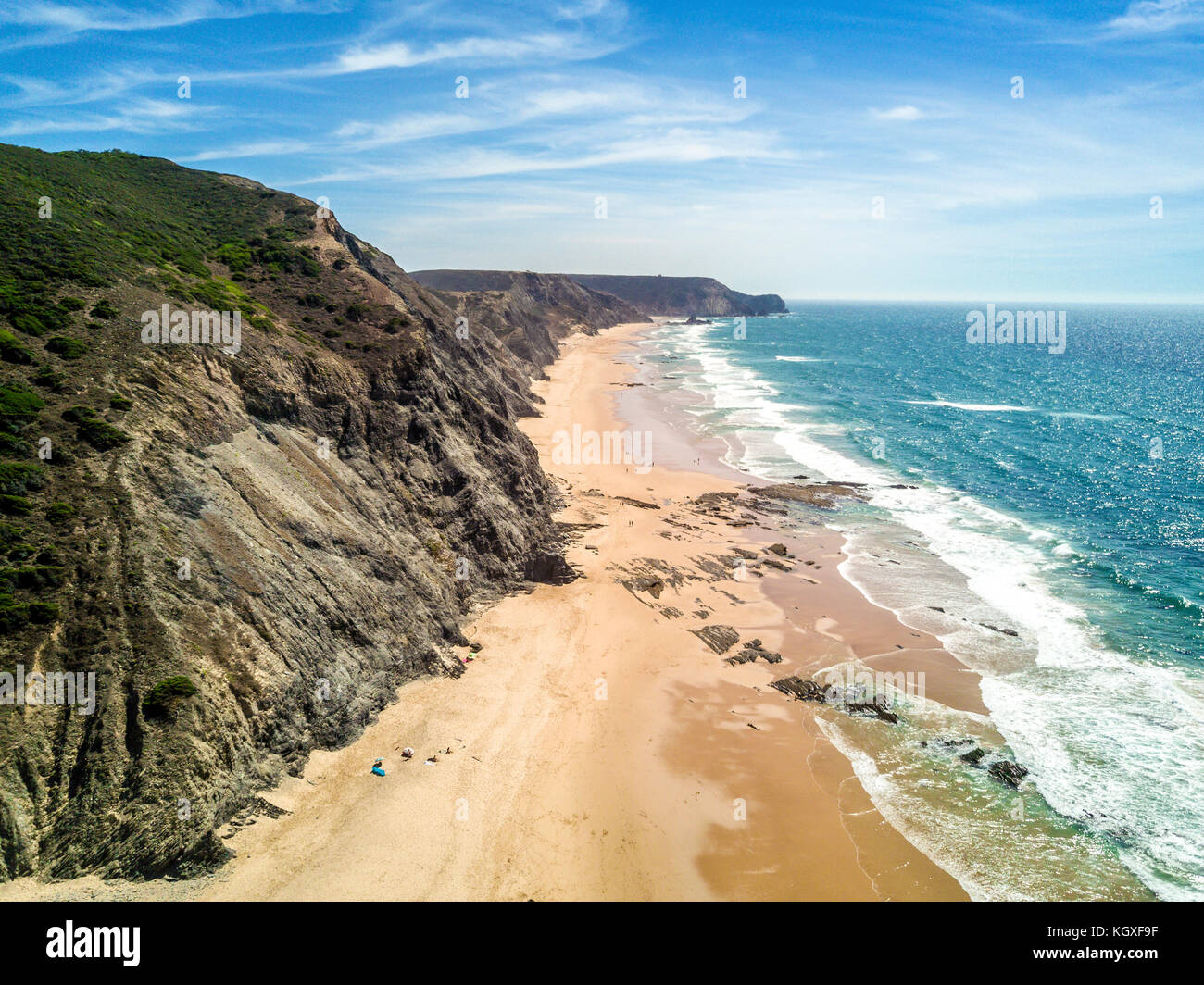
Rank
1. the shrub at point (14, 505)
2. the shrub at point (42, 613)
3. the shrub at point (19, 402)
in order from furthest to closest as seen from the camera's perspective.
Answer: the shrub at point (19, 402), the shrub at point (14, 505), the shrub at point (42, 613)

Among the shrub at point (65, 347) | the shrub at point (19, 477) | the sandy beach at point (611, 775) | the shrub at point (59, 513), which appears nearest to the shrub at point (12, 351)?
the shrub at point (65, 347)

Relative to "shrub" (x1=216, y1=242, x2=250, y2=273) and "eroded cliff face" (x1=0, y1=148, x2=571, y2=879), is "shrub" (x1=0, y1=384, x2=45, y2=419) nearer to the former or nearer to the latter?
"eroded cliff face" (x1=0, y1=148, x2=571, y2=879)

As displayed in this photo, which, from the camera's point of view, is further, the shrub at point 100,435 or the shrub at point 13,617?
the shrub at point 100,435

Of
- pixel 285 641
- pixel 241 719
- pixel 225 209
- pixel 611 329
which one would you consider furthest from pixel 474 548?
pixel 611 329

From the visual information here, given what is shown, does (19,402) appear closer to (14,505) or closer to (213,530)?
(14,505)

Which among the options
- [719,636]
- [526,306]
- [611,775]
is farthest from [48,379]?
[526,306]

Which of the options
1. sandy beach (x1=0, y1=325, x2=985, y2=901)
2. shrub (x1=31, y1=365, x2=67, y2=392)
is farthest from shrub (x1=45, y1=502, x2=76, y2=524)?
sandy beach (x1=0, y1=325, x2=985, y2=901)

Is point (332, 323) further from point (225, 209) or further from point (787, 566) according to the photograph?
point (787, 566)

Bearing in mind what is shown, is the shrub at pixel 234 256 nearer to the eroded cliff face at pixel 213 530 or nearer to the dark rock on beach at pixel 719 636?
the eroded cliff face at pixel 213 530
